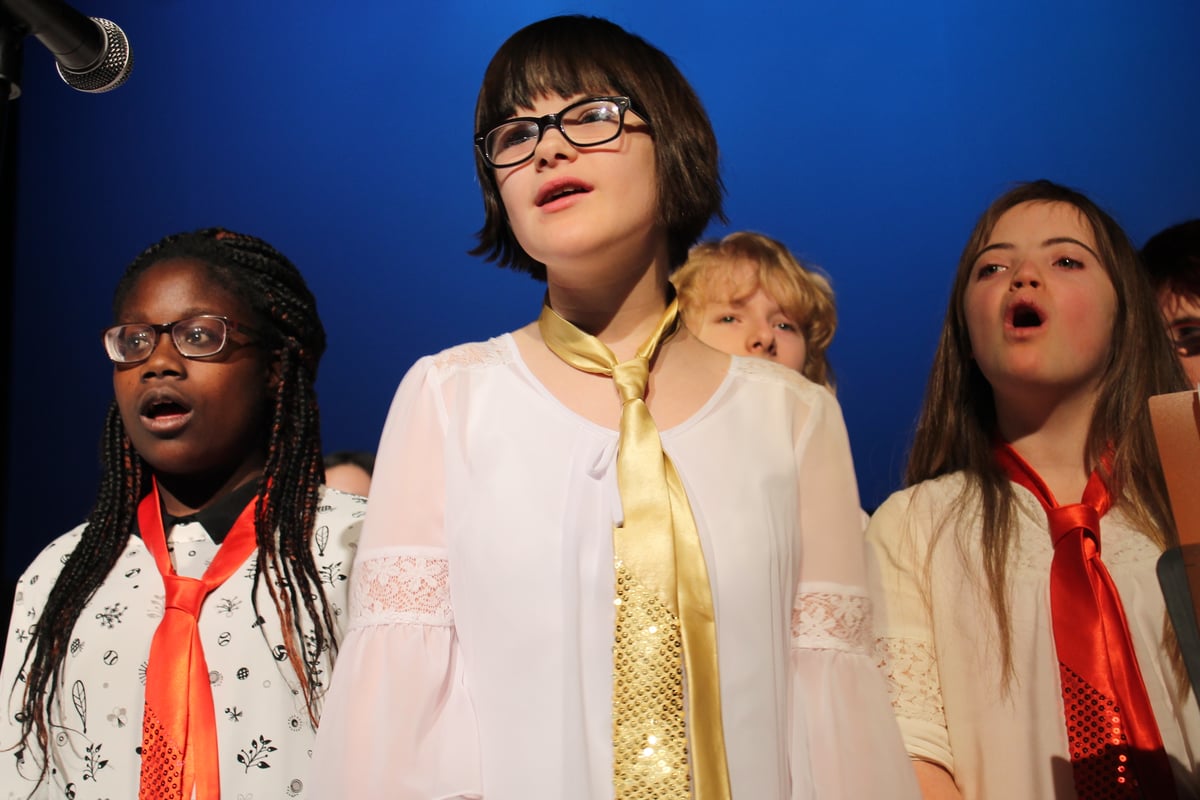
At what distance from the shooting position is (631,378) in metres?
1.67

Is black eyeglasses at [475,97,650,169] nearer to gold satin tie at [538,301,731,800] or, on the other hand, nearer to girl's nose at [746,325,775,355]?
gold satin tie at [538,301,731,800]

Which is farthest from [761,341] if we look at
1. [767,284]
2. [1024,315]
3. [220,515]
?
[220,515]

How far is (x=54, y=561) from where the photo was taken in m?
2.19

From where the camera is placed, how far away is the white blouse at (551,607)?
1.52 metres

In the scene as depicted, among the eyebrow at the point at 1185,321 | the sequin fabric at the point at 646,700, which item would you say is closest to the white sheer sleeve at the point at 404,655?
the sequin fabric at the point at 646,700

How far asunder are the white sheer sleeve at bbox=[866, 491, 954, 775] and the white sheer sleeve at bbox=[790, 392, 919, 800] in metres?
0.14

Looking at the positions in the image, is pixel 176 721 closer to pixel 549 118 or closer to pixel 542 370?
pixel 542 370

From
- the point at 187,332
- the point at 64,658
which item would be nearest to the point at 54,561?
the point at 64,658

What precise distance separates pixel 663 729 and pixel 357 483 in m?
2.05

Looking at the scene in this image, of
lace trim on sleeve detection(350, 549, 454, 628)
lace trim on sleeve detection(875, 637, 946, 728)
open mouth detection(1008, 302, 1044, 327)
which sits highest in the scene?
open mouth detection(1008, 302, 1044, 327)

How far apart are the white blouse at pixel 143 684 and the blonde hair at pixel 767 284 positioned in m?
1.17

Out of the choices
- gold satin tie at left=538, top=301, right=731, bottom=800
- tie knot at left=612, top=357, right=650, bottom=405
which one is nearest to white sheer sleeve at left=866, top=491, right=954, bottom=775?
gold satin tie at left=538, top=301, right=731, bottom=800

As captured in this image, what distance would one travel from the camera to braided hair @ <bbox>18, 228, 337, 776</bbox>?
1.99 meters

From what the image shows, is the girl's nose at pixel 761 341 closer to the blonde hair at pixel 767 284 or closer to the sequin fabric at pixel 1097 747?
the blonde hair at pixel 767 284
